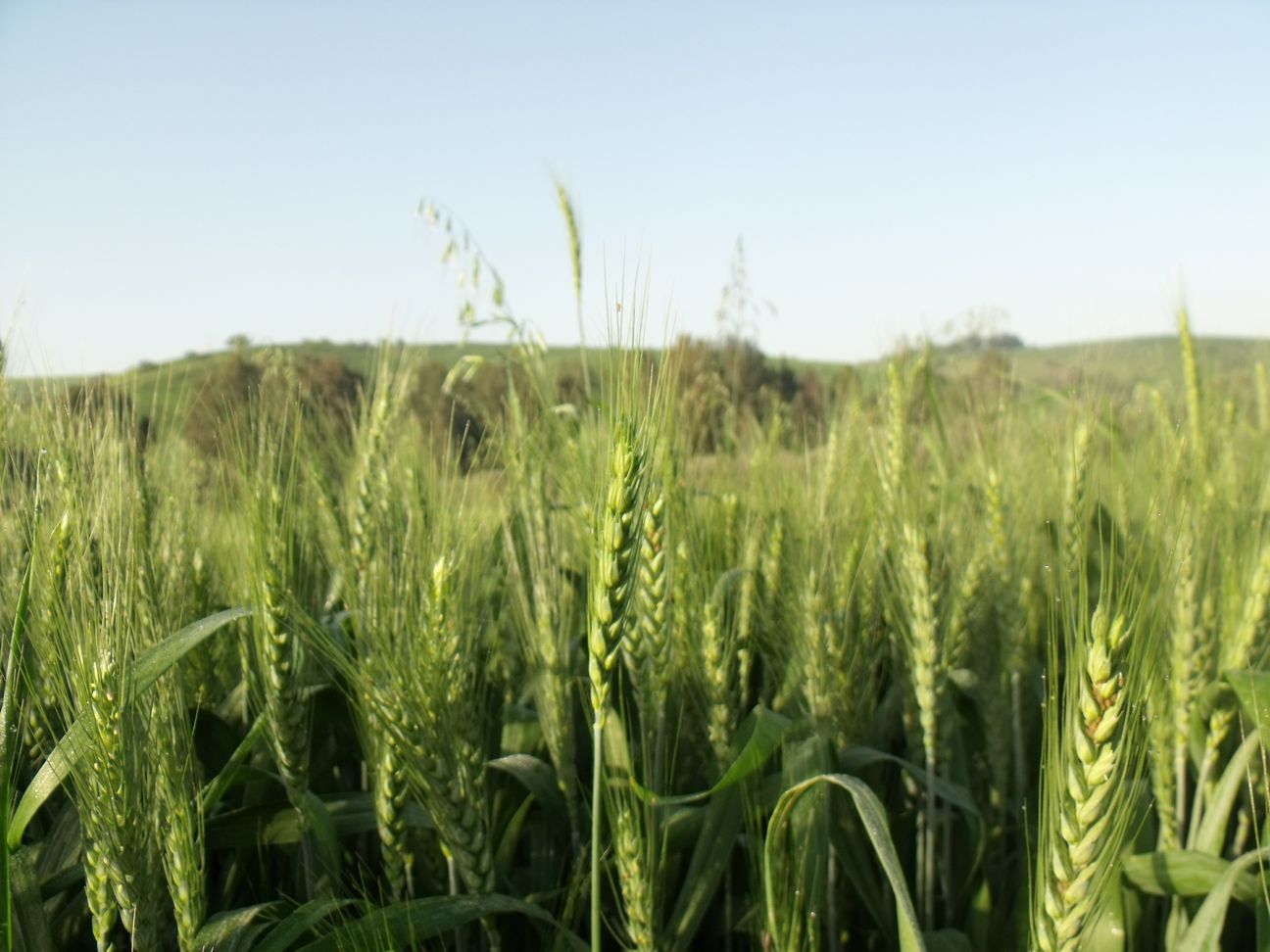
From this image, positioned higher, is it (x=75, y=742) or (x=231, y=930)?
(x=75, y=742)

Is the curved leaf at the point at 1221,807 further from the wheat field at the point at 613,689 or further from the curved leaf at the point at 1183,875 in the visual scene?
the curved leaf at the point at 1183,875

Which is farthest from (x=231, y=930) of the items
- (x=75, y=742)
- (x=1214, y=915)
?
(x=1214, y=915)

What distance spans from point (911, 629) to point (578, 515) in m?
0.72

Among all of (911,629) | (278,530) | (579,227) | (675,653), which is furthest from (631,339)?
(579,227)

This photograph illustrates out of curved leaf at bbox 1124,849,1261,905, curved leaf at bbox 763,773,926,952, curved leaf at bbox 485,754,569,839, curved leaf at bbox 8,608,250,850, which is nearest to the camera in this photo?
curved leaf at bbox 763,773,926,952

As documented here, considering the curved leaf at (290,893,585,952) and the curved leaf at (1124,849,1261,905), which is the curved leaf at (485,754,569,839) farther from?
the curved leaf at (1124,849,1261,905)

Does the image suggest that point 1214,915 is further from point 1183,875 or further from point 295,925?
point 295,925

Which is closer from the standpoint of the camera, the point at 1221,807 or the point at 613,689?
the point at 1221,807

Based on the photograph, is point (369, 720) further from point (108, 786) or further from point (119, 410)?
point (119, 410)

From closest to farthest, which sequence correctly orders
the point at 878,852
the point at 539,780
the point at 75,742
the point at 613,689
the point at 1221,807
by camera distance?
the point at 878,852, the point at 75,742, the point at 1221,807, the point at 539,780, the point at 613,689

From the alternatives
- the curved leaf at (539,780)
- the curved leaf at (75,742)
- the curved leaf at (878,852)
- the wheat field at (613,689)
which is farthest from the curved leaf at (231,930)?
the curved leaf at (878,852)

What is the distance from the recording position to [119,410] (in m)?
1.72

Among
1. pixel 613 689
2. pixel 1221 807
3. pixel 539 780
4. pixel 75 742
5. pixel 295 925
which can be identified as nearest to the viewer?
pixel 75 742

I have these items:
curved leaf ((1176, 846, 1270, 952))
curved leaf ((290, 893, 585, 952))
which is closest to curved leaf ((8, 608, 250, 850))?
curved leaf ((290, 893, 585, 952))
